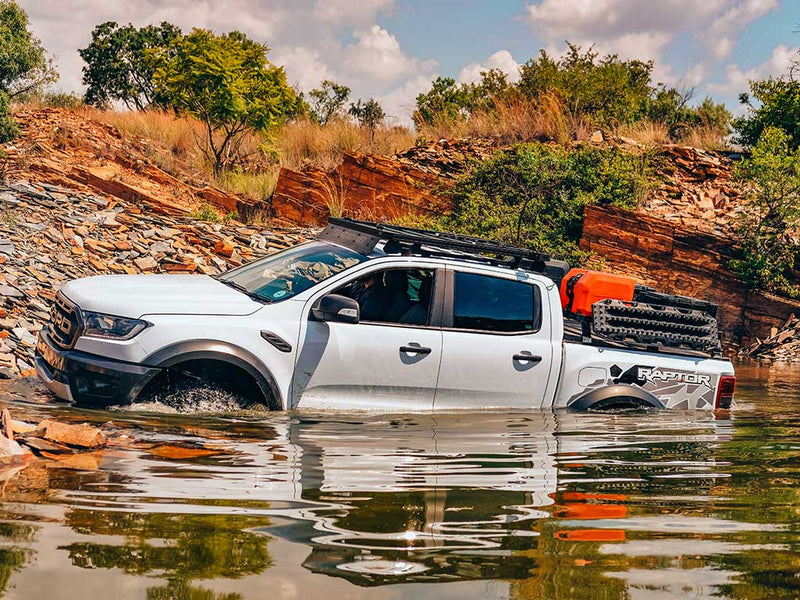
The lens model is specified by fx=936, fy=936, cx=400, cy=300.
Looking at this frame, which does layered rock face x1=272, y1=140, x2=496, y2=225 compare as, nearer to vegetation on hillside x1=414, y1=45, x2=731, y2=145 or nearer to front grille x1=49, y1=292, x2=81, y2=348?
vegetation on hillside x1=414, y1=45, x2=731, y2=145

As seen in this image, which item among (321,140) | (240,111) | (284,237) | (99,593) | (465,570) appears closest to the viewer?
(99,593)

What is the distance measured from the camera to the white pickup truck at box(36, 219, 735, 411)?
6934mm

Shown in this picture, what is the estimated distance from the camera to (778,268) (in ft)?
56.0

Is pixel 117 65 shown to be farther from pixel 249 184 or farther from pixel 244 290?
pixel 244 290

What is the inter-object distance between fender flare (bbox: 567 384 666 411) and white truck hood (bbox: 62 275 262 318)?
9.48ft

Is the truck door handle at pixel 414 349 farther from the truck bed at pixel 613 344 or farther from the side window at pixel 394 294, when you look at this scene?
the truck bed at pixel 613 344

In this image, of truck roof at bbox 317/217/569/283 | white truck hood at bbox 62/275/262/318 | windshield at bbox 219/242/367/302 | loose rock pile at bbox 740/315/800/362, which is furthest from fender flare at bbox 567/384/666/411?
loose rock pile at bbox 740/315/800/362

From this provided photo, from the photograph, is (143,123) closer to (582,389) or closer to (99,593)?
(582,389)

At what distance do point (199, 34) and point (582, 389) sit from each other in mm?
15304

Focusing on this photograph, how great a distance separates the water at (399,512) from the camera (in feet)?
12.0

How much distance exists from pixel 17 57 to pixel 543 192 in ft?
35.8

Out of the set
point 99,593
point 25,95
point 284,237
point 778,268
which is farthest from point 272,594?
point 25,95

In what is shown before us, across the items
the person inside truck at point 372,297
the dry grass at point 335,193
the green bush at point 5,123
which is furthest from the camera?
the dry grass at point 335,193

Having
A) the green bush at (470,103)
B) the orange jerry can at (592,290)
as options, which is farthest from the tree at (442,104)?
the orange jerry can at (592,290)
